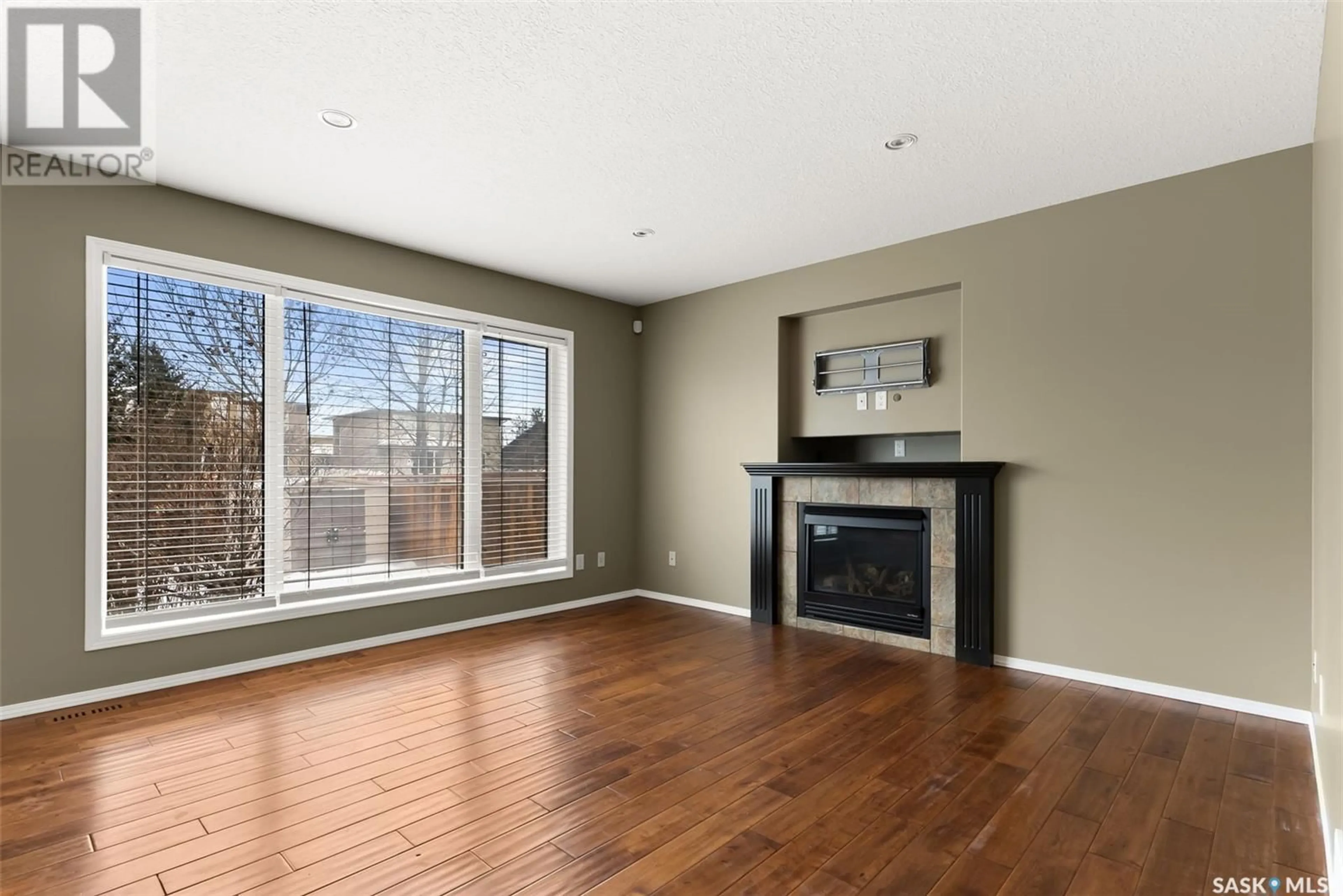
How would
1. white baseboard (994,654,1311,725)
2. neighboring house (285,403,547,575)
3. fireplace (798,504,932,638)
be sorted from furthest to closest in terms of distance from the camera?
fireplace (798,504,932,638)
neighboring house (285,403,547,575)
white baseboard (994,654,1311,725)

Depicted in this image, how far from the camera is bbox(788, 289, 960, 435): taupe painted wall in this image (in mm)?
4273

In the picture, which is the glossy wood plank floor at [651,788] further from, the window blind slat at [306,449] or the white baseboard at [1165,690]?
the window blind slat at [306,449]

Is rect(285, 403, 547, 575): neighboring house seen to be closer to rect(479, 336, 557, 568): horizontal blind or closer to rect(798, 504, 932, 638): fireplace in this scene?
rect(479, 336, 557, 568): horizontal blind

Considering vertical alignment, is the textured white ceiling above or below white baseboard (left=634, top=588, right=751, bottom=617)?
above

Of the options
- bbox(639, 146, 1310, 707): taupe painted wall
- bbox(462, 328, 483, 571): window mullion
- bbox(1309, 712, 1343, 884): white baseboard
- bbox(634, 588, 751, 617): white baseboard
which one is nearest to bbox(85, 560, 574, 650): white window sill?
bbox(462, 328, 483, 571): window mullion

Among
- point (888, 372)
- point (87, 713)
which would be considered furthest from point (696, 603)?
point (87, 713)

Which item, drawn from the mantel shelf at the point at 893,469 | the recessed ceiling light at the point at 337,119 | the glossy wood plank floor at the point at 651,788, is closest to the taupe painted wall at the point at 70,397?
the glossy wood plank floor at the point at 651,788

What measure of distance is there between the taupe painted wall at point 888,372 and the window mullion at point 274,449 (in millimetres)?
3458

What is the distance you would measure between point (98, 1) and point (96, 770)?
2.67 metres

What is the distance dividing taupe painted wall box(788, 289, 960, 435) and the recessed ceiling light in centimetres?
329

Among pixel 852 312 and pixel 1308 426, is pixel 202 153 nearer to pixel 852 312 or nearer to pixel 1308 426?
pixel 852 312

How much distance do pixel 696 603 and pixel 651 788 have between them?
3.16 metres

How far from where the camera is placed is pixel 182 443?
351 cm

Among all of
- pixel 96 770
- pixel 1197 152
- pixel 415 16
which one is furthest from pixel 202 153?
pixel 1197 152
